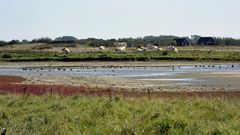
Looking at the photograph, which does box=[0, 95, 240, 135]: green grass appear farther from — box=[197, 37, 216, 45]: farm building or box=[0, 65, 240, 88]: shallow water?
box=[197, 37, 216, 45]: farm building

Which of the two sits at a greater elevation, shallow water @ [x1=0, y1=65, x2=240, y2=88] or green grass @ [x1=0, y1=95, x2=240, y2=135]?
green grass @ [x1=0, y1=95, x2=240, y2=135]

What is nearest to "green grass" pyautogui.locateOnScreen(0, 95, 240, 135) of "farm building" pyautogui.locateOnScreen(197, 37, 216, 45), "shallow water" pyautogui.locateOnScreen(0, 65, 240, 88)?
"shallow water" pyautogui.locateOnScreen(0, 65, 240, 88)

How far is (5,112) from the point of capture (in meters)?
13.7

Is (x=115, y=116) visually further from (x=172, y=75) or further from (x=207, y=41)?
(x=207, y=41)

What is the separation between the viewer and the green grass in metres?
10.8

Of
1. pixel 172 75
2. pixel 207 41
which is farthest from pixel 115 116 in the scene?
pixel 207 41

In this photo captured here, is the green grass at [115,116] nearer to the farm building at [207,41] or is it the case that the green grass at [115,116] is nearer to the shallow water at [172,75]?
the shallow water at [172,75]

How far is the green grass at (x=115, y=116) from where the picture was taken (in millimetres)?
10844

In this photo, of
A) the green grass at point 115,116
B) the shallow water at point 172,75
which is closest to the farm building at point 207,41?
the shallow water at point 172,75

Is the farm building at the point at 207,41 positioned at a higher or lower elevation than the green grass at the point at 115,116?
lower

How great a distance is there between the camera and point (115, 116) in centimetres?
1298

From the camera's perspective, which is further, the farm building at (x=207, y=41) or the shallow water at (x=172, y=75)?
the farm building at (x=207, y=41)

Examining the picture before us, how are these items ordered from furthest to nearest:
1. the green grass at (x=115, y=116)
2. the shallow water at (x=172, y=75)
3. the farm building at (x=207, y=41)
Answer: the farm building at (x=207, y=41), the shallow water at (x=172, y=75), the green grass at (x=115, y=116)

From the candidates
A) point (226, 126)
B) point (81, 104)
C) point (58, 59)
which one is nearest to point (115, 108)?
point (81, 104)
